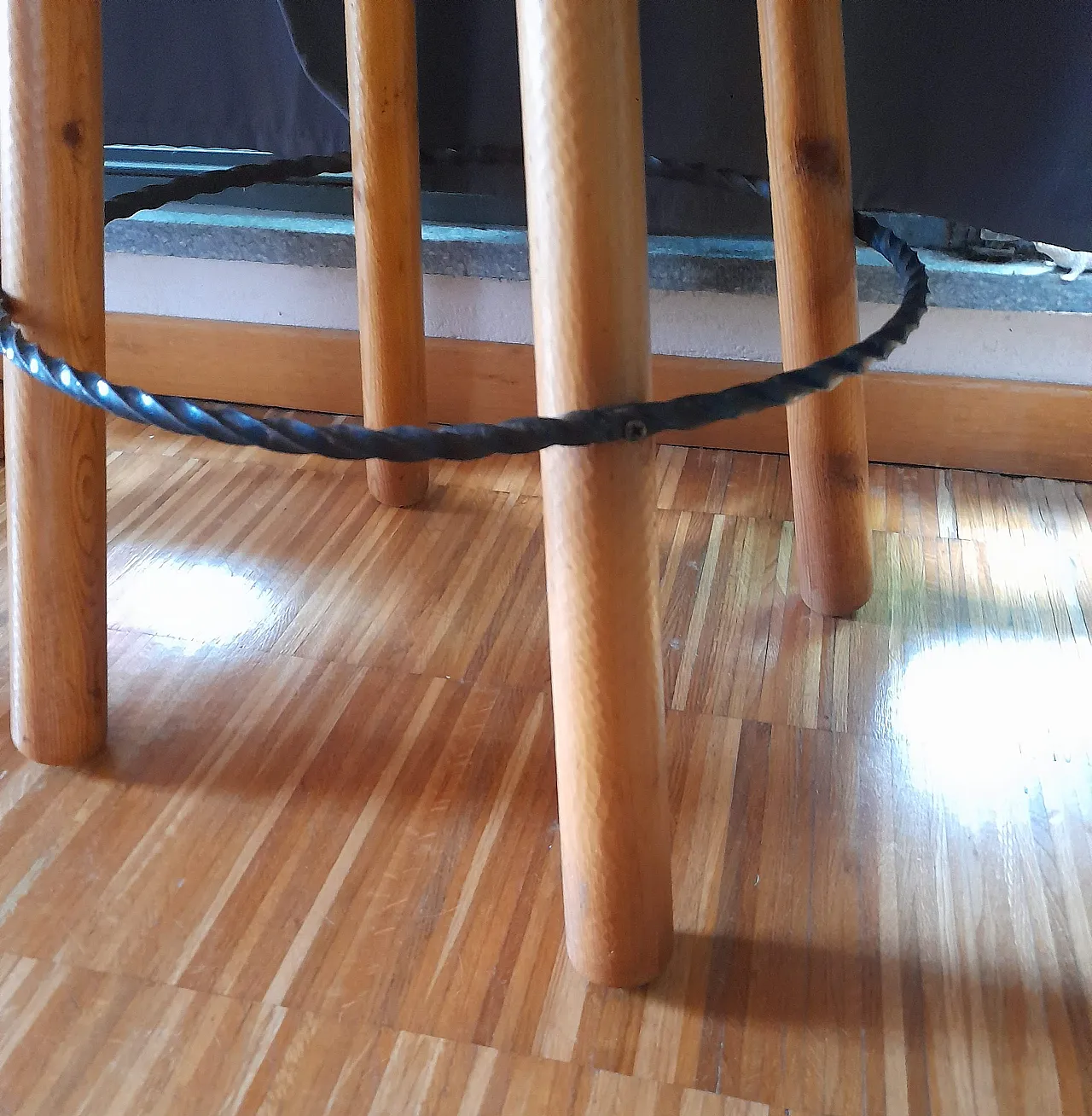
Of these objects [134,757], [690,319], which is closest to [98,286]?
[134,757]

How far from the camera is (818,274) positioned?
1.93 ft

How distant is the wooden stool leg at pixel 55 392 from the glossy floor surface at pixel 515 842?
43 mm

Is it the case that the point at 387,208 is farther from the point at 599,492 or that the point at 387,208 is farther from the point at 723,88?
the point at 599,492

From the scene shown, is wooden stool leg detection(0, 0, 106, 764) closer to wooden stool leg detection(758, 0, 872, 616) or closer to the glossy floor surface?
the glossy floor surface

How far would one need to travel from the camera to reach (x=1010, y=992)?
436 millimetres

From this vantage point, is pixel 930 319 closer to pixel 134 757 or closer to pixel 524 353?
pixel 524 353

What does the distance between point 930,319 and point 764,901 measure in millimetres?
541

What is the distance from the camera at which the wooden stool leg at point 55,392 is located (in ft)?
1.56

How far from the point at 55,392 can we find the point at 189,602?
0.73ft

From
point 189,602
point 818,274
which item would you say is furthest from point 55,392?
point 818,274

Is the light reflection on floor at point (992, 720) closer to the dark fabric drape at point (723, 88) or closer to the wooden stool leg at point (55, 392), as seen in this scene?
the dark fabric drape at point (723, 88)

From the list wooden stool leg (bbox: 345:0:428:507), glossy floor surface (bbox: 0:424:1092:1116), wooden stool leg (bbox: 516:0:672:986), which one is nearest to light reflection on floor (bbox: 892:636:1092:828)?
glossy floor surface (bbox: 0:424:1092:1116)

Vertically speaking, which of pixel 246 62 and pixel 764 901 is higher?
pixel 246 62

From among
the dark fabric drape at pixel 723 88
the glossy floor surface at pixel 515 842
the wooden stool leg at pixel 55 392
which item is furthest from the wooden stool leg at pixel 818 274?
the wooden stool leg at pixel 55 392
